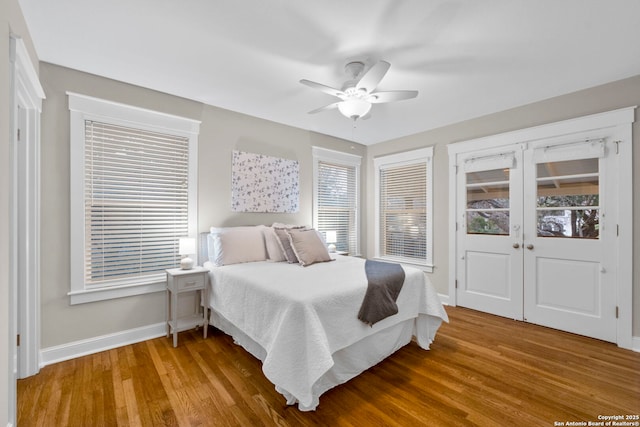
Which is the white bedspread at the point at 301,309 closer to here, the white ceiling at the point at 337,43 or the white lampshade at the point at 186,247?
the white lampshade at the point at 186,247

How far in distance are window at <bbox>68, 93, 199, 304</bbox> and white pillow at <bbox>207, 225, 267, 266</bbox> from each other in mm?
316

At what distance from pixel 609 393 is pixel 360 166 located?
12.8 ft

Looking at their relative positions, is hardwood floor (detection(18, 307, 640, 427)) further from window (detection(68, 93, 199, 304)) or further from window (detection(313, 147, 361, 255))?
window (detection(313, 147, 361, 255))

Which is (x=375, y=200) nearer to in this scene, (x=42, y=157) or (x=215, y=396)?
(x=215, y=396)

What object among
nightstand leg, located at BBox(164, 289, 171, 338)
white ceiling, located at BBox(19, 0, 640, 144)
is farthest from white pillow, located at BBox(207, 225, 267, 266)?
white ceiling, located at BBox(19, 0, 640, 144)

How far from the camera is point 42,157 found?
2.35 m

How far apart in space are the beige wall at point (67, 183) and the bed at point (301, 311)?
0.54 metres

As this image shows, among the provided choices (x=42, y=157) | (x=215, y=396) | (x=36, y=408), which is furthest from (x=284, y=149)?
(x=36, y=408)

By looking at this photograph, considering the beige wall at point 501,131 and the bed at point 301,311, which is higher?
the beige wall at point 501,131

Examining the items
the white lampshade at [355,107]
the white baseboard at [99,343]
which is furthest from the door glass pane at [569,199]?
the white baseboard at [99,343]

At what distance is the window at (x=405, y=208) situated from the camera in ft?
13.9

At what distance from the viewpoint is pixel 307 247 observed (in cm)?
302

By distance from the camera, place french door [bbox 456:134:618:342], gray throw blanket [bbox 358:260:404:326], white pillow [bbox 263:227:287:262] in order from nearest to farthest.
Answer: gray throw blanket [bbox 358:260:404:326]
french door [bbox 456:134:618:342]
white pillow [bbox 263:227:287:262]

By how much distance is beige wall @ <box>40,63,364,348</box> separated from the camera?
7.82ft
